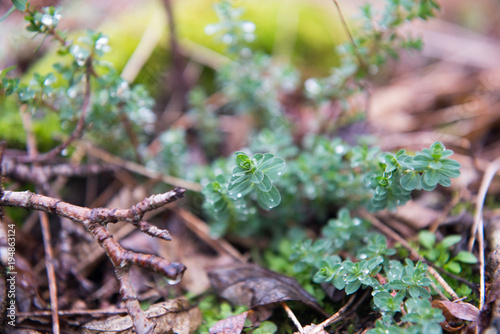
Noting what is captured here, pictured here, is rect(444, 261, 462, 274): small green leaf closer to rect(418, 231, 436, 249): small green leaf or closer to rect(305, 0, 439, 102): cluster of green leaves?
rect(418, 231, 436, 249): small green leaf

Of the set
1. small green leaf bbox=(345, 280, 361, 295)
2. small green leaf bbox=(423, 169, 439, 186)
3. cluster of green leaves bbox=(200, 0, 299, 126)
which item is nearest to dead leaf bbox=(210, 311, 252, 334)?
small green leaf bbox=(345, 280, 361, 295)

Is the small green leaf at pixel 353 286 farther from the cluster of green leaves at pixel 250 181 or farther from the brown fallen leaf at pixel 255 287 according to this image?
the cluster of green leaves at pixel 250 181

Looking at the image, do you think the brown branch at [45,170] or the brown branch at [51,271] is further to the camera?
the brown branch at [45,170]

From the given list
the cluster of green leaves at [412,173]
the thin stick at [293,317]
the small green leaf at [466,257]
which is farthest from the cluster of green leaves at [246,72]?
the small green leaf at [466,257]

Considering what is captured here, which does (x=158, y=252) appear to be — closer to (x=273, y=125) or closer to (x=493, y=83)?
(x=273, y=125)

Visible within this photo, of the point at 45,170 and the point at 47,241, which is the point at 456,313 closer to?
the point at 47,241

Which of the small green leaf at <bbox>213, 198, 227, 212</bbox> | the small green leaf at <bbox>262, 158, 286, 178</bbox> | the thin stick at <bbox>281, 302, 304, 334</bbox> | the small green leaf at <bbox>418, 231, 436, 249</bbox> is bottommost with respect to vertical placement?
the thin stick at <bbox>281, 302, 304, 334</bbox>
